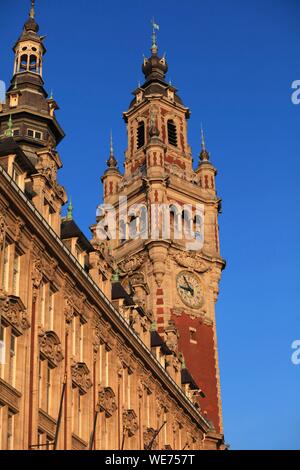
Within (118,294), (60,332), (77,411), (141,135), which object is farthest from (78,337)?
(141,135)

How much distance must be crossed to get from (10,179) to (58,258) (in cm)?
682

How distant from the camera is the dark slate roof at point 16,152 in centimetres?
4488

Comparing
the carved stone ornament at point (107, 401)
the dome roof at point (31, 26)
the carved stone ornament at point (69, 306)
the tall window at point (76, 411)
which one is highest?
the dome roof at point (31, 26)

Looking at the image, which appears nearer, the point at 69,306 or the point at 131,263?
the point at 69,306

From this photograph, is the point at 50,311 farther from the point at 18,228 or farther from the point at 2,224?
the point at 2,224

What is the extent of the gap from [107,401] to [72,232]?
9849 millimetres

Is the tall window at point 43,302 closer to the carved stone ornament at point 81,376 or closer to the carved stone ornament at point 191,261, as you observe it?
the carved stone ornament at point 81,376

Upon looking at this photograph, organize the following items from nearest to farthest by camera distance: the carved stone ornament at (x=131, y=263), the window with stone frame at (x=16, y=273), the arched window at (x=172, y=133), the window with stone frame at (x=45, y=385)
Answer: the window with stone frame at (x=16, y=273) < the window with stone frame at (x=45, y=385) < the carved stone ornament at (x=131, y=263) < the arched window at (x=172, y=133)

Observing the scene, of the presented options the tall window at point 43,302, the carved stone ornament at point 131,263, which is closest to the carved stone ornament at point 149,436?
the tall window at point 43,302

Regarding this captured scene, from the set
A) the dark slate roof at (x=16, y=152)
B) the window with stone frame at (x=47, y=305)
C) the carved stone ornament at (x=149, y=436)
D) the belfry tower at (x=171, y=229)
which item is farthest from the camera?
the belfry tower at (x=171, y=229)

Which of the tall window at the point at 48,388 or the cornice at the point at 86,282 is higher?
the cornice at the point at 86,282

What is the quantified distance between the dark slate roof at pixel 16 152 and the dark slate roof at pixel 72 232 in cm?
531

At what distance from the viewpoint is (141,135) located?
108 m
